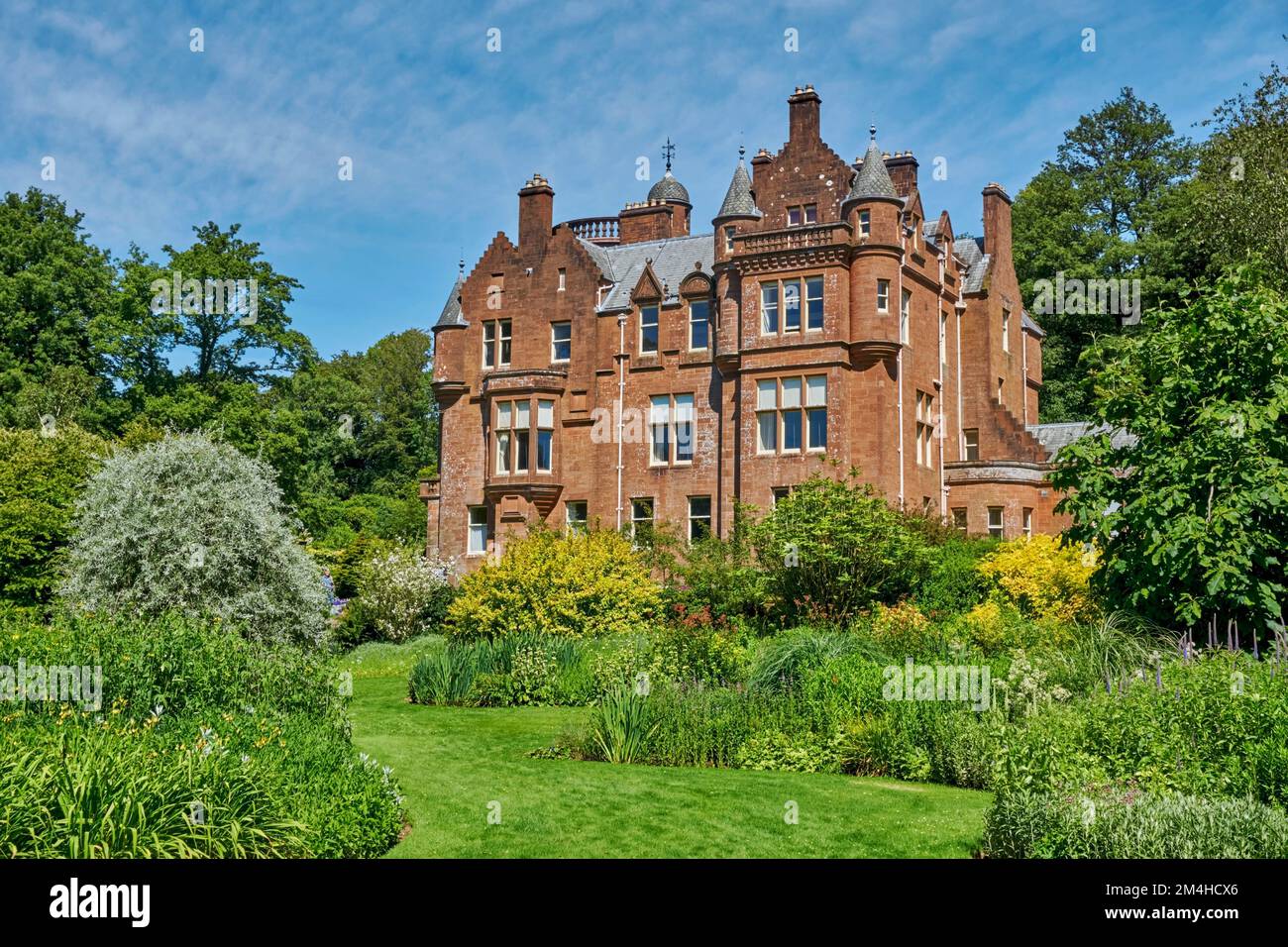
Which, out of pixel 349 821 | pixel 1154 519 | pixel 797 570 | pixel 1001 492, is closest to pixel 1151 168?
pixel 1001 492

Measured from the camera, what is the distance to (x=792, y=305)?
3278 centimetres

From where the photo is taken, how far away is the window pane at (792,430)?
32375 mm

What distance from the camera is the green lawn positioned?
36.7 feet

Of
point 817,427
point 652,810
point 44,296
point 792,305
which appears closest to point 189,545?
point 652,810

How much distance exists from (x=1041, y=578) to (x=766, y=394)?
Result: 434 inches

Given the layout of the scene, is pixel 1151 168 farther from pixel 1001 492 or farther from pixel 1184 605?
pixel 1184 605

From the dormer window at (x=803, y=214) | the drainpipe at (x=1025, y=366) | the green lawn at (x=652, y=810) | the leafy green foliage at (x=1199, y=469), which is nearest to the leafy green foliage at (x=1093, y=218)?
the drainpipe at (x=1025, y=366)

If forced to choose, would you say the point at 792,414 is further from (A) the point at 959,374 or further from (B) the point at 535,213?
(B) the point at 535,213

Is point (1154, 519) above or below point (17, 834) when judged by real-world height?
above

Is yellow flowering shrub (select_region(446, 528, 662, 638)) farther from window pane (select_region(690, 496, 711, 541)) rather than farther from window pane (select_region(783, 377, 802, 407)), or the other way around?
window pane (select_region(783, 377, 802, 407))

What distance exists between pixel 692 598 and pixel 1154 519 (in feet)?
43.4

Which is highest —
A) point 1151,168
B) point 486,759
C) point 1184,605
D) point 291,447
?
point 1151,168
